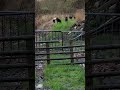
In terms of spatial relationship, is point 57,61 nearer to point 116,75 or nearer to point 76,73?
point 76,73

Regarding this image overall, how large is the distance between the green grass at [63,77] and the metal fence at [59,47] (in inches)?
3.0

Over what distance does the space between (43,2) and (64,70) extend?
1.74m

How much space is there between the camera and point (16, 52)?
90.7 inches

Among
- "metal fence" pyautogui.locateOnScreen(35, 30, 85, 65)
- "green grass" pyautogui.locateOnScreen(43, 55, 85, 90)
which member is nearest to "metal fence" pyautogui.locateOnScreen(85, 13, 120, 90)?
"green grass" pyautogui.locateOnScreen(43, 55, 85, 90)

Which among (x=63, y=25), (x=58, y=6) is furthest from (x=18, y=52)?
(x=63, y=25)

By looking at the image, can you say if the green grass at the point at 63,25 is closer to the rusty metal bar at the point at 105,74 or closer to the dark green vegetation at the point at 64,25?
the dark green vegetation at the point at 64,25

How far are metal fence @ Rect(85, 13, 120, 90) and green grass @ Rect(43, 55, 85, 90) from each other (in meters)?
1.34

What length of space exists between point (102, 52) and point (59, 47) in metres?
2.40

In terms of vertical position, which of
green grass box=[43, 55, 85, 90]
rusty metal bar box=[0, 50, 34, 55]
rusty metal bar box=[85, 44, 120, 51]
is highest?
rusty metal bar box=[85, 44, 120, 51]

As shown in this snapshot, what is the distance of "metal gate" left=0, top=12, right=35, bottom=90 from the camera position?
2283 millimetres

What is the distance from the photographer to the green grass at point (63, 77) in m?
3.84

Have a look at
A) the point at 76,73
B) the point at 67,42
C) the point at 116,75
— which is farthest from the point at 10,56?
the point at 67,42

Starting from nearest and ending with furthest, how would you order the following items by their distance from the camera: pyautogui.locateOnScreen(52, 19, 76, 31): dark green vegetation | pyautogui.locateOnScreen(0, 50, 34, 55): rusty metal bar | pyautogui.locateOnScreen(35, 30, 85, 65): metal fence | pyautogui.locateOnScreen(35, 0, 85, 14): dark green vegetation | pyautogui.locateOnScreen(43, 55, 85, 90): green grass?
pyautogui.locateOnScreen(0, 50, 34, 55): rusty metal bar < pyautogui.locateOnScreen(35, 0, 85, 14): dark green vegetation < pyautogui.locateOnScreen(43, 55, 85, 90): green grass < pyautogui.locateOnScreen(52, 19, 76, 31): dark green vegetation < pyautogui.locateOnScreen(35, 30, 85, 65): metal fence

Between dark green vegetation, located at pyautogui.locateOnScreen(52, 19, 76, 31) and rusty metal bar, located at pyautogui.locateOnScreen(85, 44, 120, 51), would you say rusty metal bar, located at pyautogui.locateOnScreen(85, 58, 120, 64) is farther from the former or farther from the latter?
dark green vegetation, located at pyautogui.locateOnScreen(52, 19, 76, 31)
